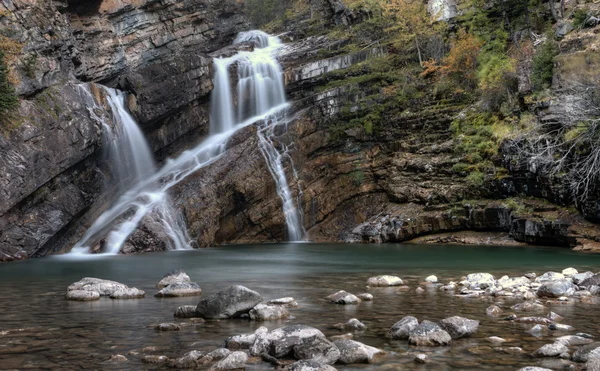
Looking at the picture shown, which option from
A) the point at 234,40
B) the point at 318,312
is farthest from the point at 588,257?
the point at 234,40

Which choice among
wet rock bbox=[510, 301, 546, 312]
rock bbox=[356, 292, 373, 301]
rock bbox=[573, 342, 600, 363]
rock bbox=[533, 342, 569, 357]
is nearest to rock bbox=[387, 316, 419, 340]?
rock bbox=[533, 342, 569, 357]

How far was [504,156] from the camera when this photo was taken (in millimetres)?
29969

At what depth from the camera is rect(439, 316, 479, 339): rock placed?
9.12 m

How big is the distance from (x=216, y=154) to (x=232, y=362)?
30.8 metres

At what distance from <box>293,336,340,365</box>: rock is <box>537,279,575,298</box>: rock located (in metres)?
7.22

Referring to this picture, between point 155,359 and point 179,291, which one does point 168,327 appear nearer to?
point 155,359

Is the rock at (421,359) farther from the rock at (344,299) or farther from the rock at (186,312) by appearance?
the rock at (186,312)

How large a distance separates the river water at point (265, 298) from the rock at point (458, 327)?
171 mm

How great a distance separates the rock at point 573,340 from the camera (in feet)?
27.8

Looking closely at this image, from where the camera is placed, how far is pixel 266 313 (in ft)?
35.2

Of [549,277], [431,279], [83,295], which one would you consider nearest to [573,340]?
[549,277]

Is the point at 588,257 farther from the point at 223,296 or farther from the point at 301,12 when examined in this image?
the point at 301,12

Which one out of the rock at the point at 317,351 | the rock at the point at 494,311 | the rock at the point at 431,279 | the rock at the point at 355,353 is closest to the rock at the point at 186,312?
the rock at the point at 317,351

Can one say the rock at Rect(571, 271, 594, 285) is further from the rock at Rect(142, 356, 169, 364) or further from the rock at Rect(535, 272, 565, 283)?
the rock at Rect(142, 356, 169, 364)
